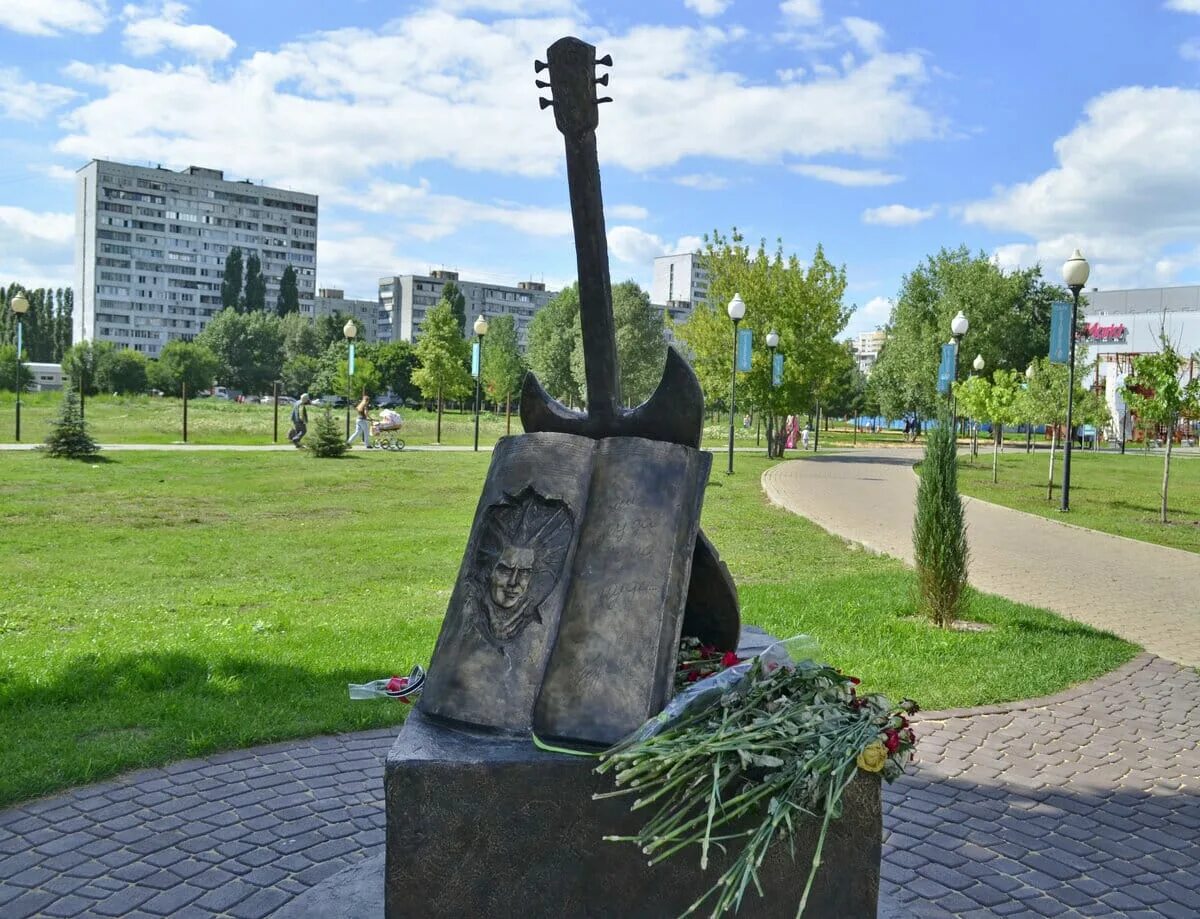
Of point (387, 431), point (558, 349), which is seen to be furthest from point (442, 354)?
point (387, 431)

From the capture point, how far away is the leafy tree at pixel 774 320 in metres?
31.9

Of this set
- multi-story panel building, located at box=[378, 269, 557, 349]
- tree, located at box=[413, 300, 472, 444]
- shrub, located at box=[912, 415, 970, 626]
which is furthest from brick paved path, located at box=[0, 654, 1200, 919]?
multi-story panel building, located at box=[378, 269, 557, 349]

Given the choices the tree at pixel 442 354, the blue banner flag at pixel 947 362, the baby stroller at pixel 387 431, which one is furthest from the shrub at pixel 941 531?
the tree at pixel 442 354

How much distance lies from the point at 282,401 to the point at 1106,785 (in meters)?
68.3

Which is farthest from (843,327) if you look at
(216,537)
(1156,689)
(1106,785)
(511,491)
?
(511,491)

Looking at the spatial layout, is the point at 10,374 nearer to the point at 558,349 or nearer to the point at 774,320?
the point at 558,349

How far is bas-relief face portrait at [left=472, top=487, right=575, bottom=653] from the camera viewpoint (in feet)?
11.5

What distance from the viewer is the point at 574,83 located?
3701mm

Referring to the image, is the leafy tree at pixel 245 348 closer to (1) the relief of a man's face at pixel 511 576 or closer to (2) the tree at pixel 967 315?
(2) the tree at pixel 967 315

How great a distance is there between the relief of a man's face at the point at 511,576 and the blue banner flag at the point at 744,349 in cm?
2294

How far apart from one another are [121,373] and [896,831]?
70.1 meters

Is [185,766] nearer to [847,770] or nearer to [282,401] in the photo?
[847,770]

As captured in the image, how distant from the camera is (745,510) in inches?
677

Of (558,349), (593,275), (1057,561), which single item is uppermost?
(558,349)
